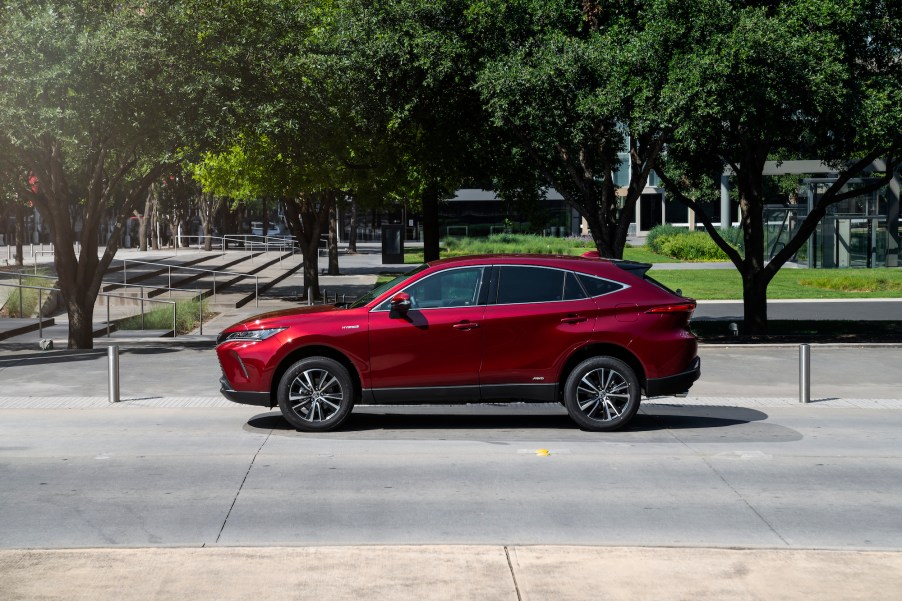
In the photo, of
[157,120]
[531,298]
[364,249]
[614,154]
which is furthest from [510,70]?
[364,249]

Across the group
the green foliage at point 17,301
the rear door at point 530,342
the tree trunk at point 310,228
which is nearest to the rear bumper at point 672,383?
the rear door at point 530,342

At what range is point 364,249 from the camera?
67062 mm

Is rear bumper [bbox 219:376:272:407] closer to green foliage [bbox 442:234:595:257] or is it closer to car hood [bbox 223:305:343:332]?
car hood [bbox 223:305:343:332]

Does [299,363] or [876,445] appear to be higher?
[299,363]

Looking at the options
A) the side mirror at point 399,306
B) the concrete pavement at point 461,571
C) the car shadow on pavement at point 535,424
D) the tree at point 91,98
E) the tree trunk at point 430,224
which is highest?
the tree at point 91,98

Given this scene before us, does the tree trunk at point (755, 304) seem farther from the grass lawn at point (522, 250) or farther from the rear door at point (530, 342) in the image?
the grass lawn at point (522, 250)

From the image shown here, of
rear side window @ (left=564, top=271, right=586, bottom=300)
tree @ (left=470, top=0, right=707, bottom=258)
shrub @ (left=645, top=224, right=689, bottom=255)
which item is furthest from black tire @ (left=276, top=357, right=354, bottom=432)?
shrub @ (left=645, top=224, right=689, bottom=255)

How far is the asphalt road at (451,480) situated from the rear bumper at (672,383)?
444 millimetres

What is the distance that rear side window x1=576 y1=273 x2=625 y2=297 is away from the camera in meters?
10.7

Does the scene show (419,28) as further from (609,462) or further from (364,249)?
(364,249)

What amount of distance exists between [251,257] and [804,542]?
134ft

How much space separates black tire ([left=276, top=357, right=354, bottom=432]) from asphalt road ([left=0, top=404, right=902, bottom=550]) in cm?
18

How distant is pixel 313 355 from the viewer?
35.0 ft

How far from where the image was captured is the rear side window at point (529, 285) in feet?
35.1
